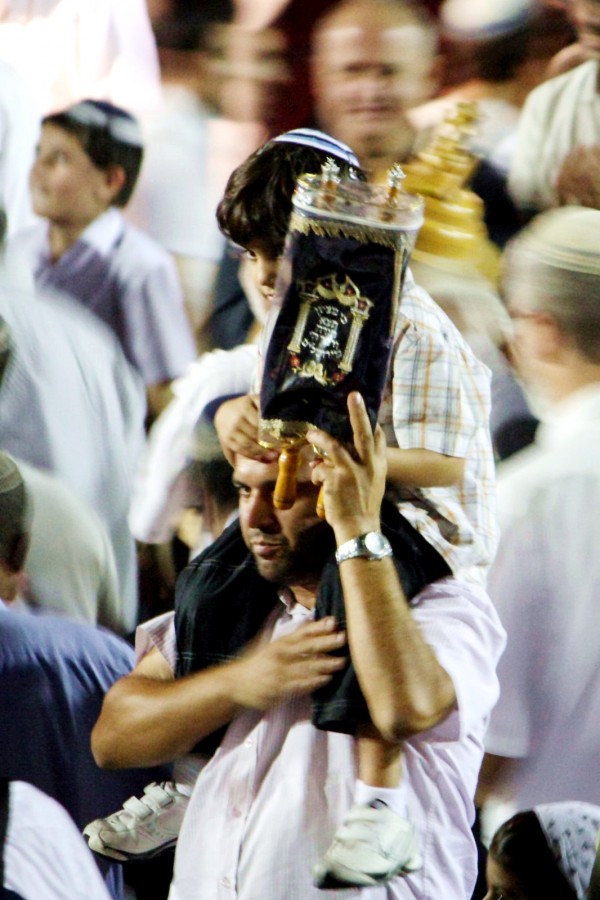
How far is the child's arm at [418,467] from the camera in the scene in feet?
5.80

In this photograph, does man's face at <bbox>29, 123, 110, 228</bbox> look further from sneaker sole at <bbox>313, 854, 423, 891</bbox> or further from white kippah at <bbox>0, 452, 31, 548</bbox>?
sneaker sole at <bbox>313, 854, 423, 891</bbox>

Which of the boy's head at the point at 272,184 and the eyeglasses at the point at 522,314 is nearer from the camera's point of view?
the boy's head at the point at 272,184

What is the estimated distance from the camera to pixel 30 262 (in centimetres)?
217

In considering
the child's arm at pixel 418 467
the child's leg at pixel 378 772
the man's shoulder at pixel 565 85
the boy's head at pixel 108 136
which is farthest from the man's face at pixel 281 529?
the man's shoulder at pixel 565 85

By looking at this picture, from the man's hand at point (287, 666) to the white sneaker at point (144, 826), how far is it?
8.9 inches

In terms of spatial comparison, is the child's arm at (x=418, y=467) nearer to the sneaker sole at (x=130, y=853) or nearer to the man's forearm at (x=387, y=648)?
the man's forearm at (x=387, y=648)

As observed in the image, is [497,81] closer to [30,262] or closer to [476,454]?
[476,454]

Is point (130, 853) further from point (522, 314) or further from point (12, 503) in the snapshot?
point (522, 314)

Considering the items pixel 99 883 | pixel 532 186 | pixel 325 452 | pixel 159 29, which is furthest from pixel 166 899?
pixel 159 29

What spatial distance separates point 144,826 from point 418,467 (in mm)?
739

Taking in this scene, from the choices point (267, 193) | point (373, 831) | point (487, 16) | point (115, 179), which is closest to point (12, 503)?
point (115, 179)

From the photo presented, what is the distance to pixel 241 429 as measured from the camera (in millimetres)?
1925

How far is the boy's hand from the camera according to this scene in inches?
74.5

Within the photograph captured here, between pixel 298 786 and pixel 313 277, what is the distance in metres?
0.75
